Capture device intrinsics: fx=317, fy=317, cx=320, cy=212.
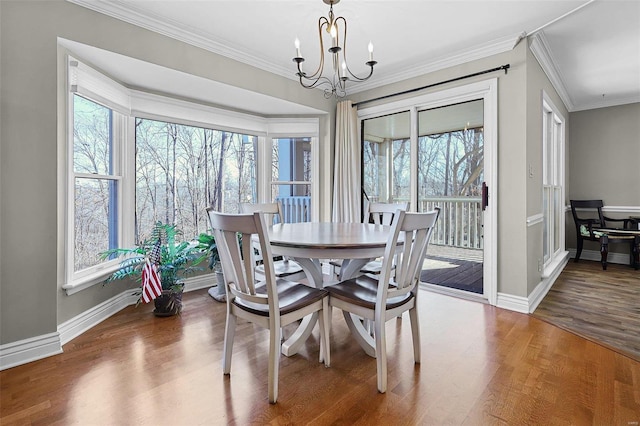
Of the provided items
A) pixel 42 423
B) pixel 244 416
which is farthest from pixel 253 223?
pixel 42 423

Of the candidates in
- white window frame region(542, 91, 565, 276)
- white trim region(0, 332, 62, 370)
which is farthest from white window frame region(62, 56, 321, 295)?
white window frame region(542, 91, 565, 276)

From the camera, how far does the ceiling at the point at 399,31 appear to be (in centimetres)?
238

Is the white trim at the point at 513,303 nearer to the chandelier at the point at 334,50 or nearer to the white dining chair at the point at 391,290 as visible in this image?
the white dining chair at the point at 391,290

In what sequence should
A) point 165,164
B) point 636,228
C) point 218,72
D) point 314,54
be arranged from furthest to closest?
point 636,228 < point 165,164 < point 314,54 < point 218,72

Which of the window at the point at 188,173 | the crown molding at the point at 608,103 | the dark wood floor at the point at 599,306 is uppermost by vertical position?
the crown molding at the point at 608,103

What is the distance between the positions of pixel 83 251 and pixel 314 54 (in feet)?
9.04

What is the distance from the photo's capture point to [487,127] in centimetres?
307

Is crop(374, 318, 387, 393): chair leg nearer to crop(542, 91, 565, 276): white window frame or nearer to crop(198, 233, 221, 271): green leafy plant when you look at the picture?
crop(198, 233, 221, 271): green leafy plant

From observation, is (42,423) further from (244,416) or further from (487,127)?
(487,127)

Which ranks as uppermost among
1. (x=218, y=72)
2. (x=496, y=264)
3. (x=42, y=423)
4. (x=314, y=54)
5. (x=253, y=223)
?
(x=314, y=54)

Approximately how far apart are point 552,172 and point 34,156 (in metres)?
5.32

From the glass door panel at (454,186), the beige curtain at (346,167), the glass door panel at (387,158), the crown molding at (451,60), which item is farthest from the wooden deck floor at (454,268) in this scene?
the crown molding at (451,60)

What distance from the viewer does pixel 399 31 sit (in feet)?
9.06

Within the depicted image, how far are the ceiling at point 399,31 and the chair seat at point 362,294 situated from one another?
6.67 ft
